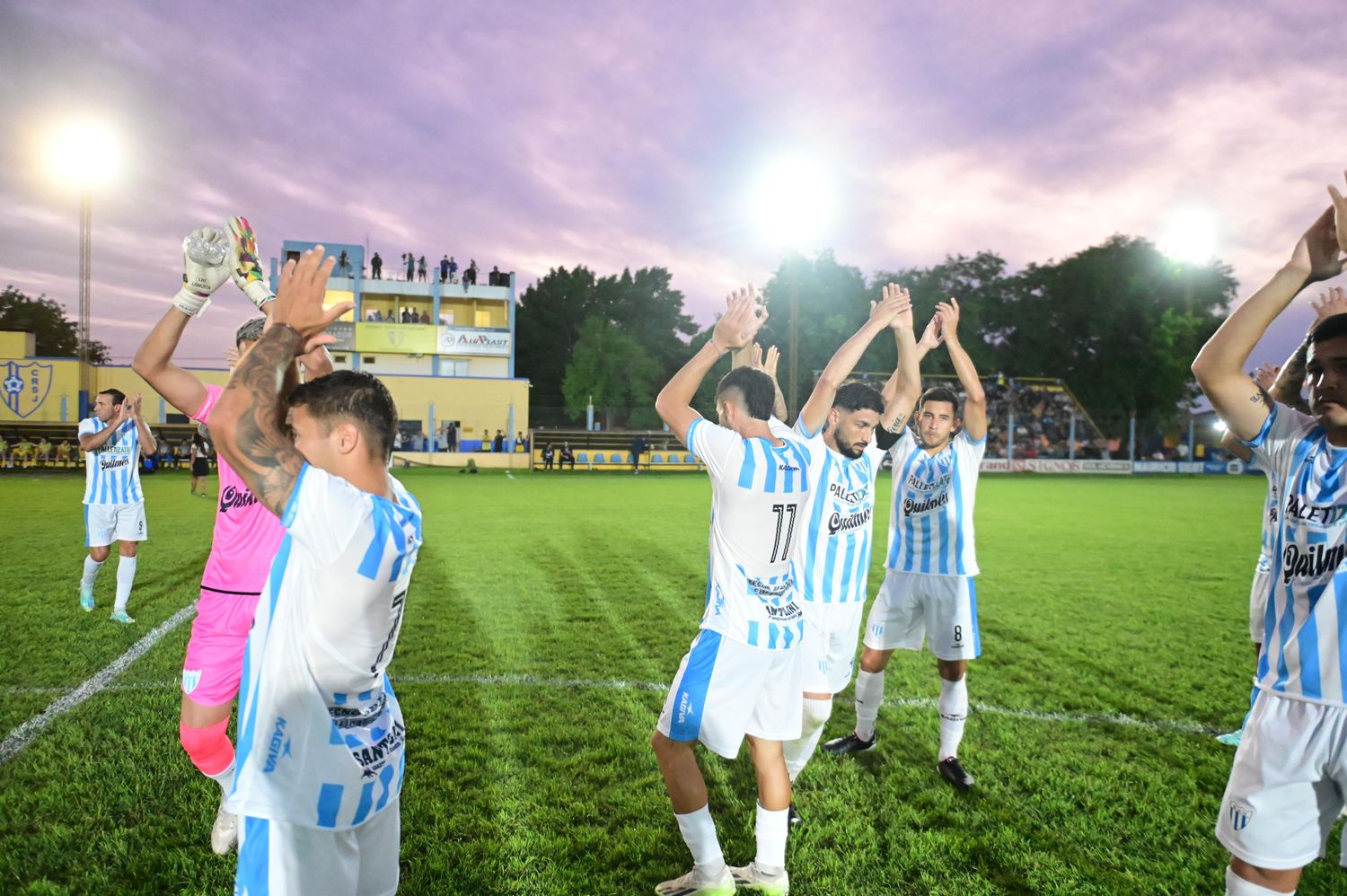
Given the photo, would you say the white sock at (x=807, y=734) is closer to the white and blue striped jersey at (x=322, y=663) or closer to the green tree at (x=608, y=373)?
the white and blue striped jersey at (x=322, y=663)

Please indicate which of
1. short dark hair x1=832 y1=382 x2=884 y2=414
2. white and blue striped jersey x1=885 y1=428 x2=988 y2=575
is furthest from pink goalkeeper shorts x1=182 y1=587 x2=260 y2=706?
white and blue striped jersey x1=885 y1=428 x2=988 y2=575

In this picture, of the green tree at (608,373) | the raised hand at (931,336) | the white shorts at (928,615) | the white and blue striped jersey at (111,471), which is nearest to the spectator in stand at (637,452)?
the green tree at (608,373)

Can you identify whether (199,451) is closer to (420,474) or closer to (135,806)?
(420,474)

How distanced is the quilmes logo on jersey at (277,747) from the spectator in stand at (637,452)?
33.8 metres

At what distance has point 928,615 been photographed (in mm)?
4668

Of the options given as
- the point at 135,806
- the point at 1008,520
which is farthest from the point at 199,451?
the point at 1008,520

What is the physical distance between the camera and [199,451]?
68.3ft

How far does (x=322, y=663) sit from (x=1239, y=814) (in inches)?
108

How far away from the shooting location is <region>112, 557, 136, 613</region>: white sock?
7.70 metres

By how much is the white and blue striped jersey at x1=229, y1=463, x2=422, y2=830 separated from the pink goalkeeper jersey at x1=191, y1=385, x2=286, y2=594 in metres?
1.67

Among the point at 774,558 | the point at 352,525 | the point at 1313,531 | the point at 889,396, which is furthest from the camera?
the point at 889,396

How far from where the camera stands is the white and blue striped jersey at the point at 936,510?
461 cm

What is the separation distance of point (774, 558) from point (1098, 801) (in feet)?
8.54

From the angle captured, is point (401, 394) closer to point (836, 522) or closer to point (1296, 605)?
point (836, 522)
